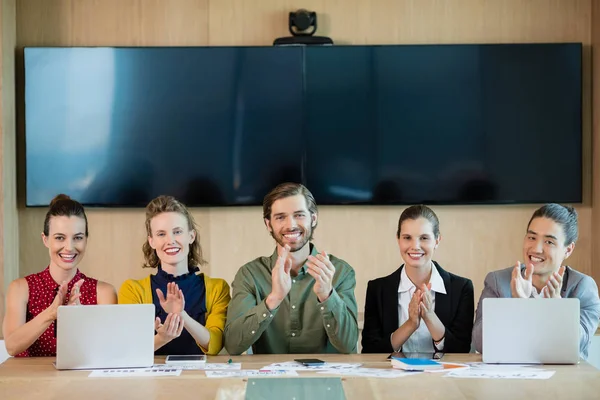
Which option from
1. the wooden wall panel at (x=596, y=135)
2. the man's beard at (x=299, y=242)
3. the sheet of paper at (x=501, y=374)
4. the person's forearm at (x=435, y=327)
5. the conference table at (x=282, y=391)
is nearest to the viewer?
the conference table at (x=282, y=391)

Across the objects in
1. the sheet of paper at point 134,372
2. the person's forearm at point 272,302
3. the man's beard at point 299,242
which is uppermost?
the man's beard at point 299,242

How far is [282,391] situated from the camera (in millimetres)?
2824

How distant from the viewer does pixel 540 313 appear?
127 inches

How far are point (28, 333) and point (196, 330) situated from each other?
61cm

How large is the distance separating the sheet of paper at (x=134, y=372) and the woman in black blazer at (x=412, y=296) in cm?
94

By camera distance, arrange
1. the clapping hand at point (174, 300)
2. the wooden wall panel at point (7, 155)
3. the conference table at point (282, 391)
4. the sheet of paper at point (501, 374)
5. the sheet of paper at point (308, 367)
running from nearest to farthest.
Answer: the conference table at point (282, 391)
the sheet of paper at point (501, 374)
the sheet of paper at point (308, 367)
the clapping hand at point (174, 300)
the wooden wall panel at point (7, 155)

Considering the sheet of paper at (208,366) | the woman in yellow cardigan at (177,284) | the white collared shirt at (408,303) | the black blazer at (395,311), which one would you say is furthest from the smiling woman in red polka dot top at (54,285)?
the white collared shirt at (408,303)

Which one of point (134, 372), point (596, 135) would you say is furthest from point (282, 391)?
point (596, 135)

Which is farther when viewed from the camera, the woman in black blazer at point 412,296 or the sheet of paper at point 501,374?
the woman in black blazer at point 412,296

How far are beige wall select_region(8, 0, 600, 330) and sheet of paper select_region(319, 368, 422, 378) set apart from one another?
2308 millimetres

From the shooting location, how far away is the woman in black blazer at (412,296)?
12.2 feet

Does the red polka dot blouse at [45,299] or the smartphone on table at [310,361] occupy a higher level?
the red polka dot blouse at [45,299]

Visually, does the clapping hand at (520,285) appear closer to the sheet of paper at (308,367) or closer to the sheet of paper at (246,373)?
the sheet of paper at (308,367)

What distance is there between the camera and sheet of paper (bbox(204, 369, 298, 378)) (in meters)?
3.06
